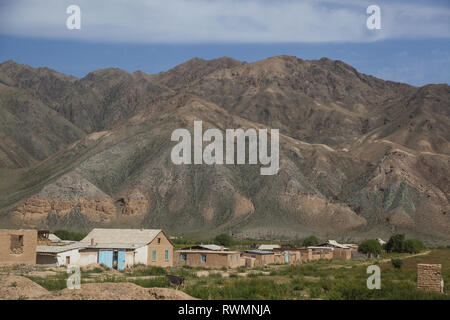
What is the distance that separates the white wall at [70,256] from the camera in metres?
47.0

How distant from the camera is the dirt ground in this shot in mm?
21734

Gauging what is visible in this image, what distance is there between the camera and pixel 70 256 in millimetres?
47969

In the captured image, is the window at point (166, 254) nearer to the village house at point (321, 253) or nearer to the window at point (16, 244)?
the window at point (16, 244)

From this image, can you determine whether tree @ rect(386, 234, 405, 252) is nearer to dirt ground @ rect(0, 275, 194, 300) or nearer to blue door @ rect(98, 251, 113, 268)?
blue door @ rect(98, 251, 113, 268)

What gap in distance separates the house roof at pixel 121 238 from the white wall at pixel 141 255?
337 mm

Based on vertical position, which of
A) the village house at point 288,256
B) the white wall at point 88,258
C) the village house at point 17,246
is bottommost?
the village house at point 288,256

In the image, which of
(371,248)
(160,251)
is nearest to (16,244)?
(160,251)

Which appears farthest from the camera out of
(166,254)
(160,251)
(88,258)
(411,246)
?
(411,246)

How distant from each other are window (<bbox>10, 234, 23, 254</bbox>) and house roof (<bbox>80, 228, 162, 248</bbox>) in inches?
304

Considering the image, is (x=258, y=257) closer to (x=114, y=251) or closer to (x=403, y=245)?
(x=114, y=251)

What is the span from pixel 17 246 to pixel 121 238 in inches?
440

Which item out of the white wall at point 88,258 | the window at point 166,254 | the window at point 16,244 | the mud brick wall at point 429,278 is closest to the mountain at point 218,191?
the window at point 166,254

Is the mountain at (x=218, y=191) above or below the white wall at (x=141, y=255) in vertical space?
above
